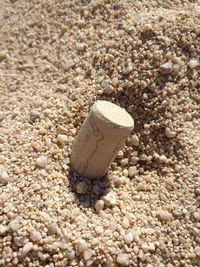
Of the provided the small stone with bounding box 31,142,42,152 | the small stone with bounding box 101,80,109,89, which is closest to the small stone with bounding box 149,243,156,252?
the small stone with bounding box 31,142,42,152

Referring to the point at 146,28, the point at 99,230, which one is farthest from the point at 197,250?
the point at 146,28

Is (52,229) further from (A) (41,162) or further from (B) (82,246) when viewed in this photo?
(A) (41,162)

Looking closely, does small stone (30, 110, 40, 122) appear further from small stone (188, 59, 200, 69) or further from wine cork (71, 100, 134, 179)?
small stone (188, 59, 200, 69)

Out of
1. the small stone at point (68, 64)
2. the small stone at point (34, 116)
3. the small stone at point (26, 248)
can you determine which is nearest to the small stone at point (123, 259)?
the small stone at point (26, 248)

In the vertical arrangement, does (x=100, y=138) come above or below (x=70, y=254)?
above

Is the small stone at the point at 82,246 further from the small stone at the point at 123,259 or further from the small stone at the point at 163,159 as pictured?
the small stone at the point at 163,159
